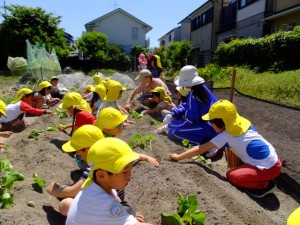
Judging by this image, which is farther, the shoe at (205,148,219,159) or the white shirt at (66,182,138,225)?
the shoe at (205,148,219,159)

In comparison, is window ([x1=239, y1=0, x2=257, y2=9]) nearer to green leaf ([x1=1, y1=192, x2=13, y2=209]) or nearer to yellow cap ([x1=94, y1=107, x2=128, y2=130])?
yellow cap ([x1=94, y1=107, x2=128, y2=130])

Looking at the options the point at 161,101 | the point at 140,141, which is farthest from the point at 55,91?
the point at 140,141

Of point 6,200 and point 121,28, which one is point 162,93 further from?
point 121,28

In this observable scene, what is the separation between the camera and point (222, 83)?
13047 millimetres

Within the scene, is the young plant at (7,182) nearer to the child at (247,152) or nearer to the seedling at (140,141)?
the seedling at (140,141)

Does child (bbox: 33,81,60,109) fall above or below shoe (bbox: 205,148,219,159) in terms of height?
above

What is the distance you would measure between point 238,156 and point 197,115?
4.11ft

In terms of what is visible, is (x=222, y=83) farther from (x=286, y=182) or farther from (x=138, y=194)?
(x=138, y=194)

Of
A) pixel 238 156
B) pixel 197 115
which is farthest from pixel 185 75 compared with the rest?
pixel 238 156

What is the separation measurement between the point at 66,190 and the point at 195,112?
2.58m

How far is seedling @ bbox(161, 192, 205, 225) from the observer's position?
2.83 m

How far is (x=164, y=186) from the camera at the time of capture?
353 centimetres

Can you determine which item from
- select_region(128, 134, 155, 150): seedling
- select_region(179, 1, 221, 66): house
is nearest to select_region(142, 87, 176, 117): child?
select_region(128, 134, 155, 150): seedling

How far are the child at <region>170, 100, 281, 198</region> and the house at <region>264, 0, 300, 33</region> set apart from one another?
1439cm
